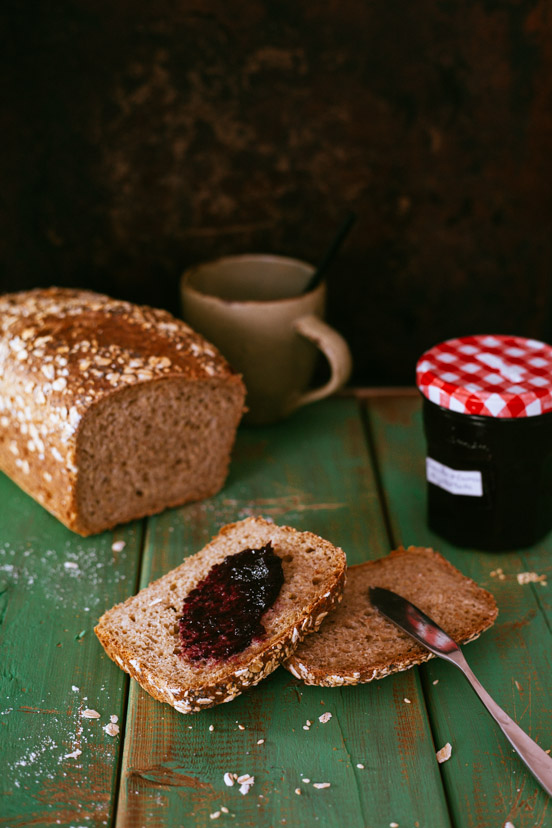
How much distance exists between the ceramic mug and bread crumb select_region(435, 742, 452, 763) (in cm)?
108

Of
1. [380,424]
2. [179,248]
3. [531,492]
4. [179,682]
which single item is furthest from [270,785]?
[179,248]

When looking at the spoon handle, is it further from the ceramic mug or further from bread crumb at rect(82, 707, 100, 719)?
the ceramic mug

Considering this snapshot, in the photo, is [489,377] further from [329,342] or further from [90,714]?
[90,714]

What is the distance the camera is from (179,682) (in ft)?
4.58

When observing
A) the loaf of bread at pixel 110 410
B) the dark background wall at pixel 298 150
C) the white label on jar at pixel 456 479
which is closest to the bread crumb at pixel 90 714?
the loaf of bread at pixel 110 410

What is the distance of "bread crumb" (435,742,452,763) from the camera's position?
1363 mm

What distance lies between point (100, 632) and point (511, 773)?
786 mm

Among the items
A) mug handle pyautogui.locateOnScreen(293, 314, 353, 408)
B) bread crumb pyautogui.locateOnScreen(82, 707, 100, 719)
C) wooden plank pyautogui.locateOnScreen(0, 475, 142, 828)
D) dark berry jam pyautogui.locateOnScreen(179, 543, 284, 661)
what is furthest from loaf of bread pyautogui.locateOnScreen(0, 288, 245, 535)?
bread crumb pyautogui.locateOnScreen(82, 707, 100, 719)

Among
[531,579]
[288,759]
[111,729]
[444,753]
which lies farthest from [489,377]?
[111,729]

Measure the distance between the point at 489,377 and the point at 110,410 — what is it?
0.86m

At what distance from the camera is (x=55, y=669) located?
1546 millimetres

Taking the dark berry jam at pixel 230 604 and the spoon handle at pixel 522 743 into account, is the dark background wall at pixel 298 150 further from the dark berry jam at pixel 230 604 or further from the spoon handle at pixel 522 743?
the spoon handle at pixel 522 743

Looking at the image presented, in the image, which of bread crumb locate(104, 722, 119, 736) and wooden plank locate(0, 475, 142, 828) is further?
bread crumb locate(104, 722, 119, 736)

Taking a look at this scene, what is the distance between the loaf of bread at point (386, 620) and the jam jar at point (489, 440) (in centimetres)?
15
